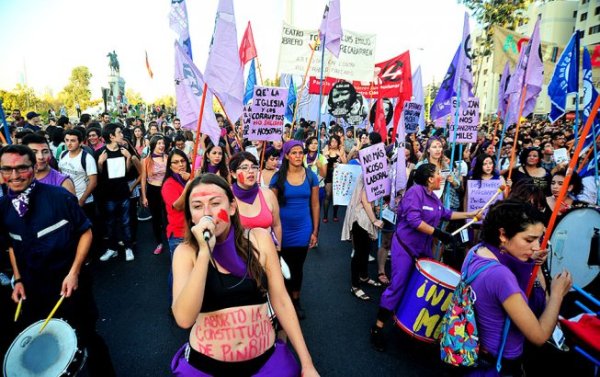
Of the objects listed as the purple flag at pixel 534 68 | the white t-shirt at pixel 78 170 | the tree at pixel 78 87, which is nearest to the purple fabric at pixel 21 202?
the white t-shirt at pixel 78 170

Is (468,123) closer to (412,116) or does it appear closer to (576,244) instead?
(412,116)

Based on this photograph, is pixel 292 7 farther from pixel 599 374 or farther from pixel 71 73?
pixel 71 73

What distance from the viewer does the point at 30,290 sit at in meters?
2.47

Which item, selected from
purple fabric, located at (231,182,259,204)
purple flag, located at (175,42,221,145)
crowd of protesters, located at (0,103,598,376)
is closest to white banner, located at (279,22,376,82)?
crowd of protesters, located at (0,103,598,376)

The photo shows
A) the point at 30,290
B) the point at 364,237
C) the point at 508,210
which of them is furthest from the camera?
the point at 364,237

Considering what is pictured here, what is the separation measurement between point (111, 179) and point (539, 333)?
5534mm

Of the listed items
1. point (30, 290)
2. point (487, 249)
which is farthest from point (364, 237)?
point (30, 290)

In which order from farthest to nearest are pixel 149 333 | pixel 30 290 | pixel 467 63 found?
pixel 467 63, pixel 149 333, pixel 30 290

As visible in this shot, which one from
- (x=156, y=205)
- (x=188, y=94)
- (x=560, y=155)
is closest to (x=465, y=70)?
(x=560, y=155)

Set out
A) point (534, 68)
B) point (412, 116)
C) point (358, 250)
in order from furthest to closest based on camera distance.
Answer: point (412, 116), point (534, 68), point (358, 250)

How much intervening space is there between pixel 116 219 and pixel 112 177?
2.39 feet

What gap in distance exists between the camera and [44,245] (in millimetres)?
2400

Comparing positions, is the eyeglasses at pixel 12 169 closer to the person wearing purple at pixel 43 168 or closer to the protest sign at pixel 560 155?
the person wearing purple at pixel 43 168

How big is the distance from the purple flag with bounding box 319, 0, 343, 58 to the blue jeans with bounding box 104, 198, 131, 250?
181 inches
